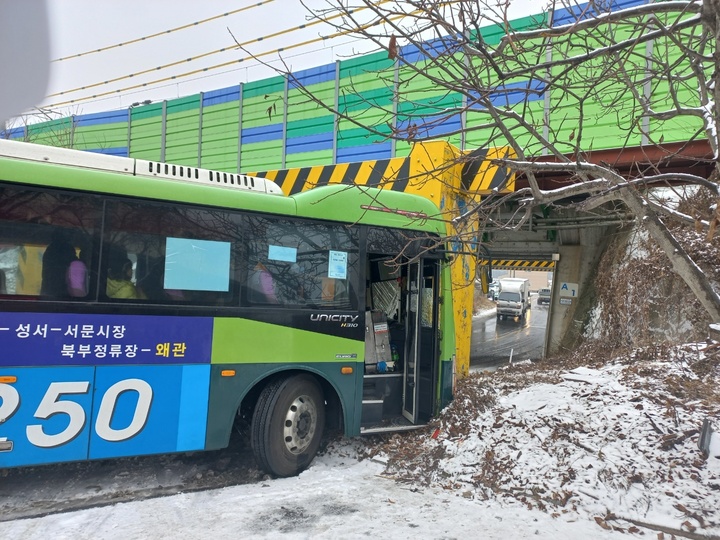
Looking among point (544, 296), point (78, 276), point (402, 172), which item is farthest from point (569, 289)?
point (544, 296)

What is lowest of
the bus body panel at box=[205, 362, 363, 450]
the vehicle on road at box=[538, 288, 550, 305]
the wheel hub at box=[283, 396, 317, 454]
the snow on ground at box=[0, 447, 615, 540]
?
the snow on ground at box=[0, 447, 615, 540]

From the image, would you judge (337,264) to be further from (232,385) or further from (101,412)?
(101,412)

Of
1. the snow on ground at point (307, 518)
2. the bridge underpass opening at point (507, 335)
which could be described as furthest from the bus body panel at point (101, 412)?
the bridge underpass opening at point (507, 335)

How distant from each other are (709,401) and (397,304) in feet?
12.6

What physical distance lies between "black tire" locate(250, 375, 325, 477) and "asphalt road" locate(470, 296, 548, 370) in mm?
10049

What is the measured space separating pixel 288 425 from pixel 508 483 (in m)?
2.32

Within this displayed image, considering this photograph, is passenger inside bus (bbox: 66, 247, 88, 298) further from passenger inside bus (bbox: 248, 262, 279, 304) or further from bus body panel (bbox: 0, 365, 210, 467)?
passenger inside bus (bbox: 248, 262, 279, 304)

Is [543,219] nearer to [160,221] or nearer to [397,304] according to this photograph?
[397,304]

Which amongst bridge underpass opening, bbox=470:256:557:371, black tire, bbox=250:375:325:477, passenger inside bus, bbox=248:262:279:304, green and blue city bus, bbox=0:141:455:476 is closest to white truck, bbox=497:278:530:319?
bridge underpass opening, bbox=470:256:557:371

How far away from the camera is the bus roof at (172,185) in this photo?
456 cm

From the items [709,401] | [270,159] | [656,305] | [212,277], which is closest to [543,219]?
[656,305]

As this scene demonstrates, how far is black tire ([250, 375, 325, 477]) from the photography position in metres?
5.46

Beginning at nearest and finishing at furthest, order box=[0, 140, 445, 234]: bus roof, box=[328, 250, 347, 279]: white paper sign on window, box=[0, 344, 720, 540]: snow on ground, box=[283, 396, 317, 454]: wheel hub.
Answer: box=[0, 344, 720, 540]: snow on ground < box=[0, 140, 445, 234]: bus roof < box=[283, 396, 317, 454]: wheel hub < box=[328, 250, 347, 279]: white paper sign on window

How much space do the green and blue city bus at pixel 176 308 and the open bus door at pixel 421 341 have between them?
18.0 inches
